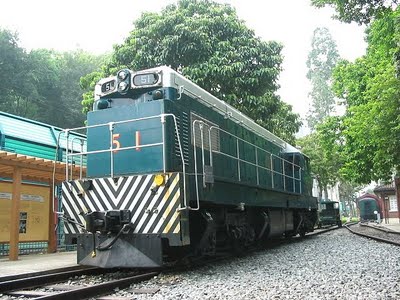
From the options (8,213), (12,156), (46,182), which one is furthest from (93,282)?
(46,182)

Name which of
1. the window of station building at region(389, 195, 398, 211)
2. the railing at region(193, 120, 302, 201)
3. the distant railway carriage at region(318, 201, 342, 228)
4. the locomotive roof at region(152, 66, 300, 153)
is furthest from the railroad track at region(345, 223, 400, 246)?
the window of station building at region(389, 195, 398, 211)

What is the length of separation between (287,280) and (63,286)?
3.19 m

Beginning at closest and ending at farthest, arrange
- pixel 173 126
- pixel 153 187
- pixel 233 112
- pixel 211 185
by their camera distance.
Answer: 1. pixel 153 187
2. pixel 173 126
3. pixel 211 185
4. pixel 233 112

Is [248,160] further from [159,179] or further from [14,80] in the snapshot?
[14,80]

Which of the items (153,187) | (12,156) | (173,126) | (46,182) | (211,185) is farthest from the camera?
(46,182)

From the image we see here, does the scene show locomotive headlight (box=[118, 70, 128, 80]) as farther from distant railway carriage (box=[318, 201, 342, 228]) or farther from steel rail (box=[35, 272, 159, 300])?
distant railway carriage (box=[318, 201, 342, 228])

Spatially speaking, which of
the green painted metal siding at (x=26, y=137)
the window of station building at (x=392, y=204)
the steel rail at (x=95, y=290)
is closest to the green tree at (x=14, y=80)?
the green painted metal siding at (x=26, y=137)

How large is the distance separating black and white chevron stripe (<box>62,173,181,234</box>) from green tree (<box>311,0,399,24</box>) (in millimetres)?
5147

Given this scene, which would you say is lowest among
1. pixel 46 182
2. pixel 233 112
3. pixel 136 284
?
pixel 136 284

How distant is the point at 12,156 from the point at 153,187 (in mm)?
4219

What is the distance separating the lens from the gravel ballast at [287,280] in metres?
5.12

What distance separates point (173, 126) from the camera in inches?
280

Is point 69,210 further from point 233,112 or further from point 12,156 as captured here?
point 233,112

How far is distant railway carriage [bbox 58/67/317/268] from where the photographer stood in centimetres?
653
